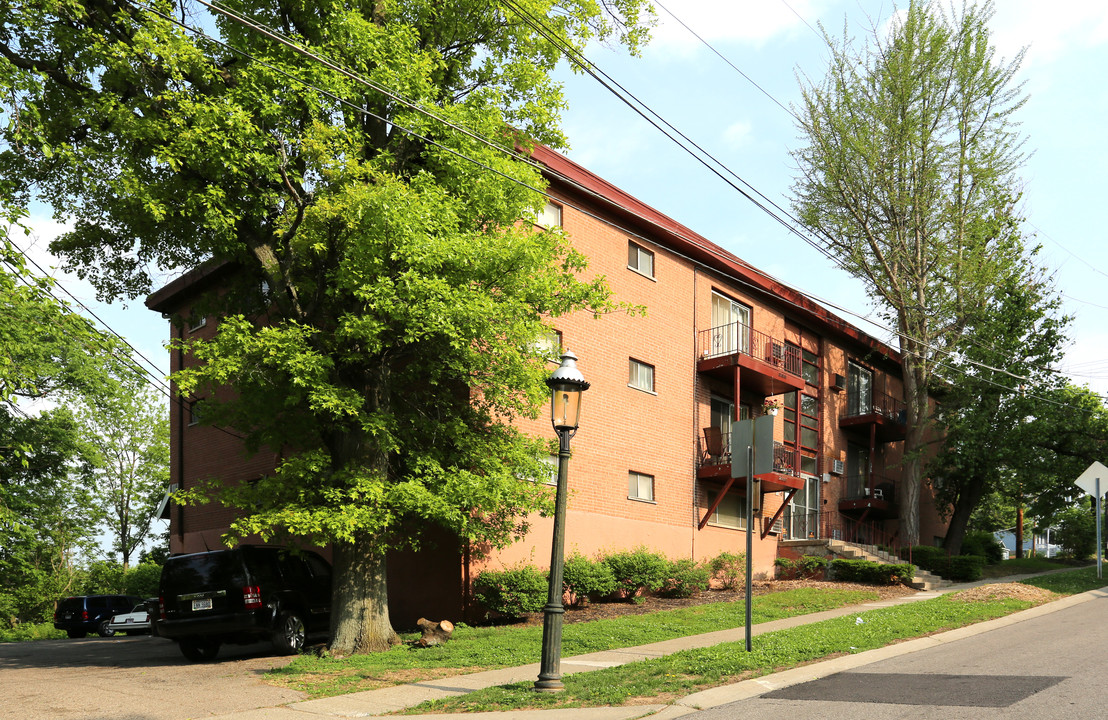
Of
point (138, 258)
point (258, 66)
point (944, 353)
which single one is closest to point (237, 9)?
point (258, 66)

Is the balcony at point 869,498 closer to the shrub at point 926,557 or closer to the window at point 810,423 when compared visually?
the window at point 810,423

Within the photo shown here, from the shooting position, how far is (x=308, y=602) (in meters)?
15.8

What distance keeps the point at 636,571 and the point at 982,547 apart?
20.8 m

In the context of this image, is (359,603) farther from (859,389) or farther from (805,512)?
(859,389)

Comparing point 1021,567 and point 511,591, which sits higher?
point 511,591

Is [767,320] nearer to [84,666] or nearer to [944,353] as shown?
[944,353]

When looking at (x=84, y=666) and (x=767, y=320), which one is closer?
(x=84, y=666)

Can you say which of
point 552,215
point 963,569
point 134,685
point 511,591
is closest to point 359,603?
point 134,685

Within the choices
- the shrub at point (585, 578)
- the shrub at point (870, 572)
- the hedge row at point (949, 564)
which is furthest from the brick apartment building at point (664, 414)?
the hedge row at point (949, 564)

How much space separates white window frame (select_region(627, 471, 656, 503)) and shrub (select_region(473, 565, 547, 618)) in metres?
4.79

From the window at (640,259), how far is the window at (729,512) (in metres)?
6.13

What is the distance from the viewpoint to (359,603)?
564 inches

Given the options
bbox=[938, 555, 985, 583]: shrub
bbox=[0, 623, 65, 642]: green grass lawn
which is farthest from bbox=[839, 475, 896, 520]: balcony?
bbox=[0, 623, 65, 642]: green grass lawn

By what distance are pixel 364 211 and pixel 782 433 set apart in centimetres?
1822
